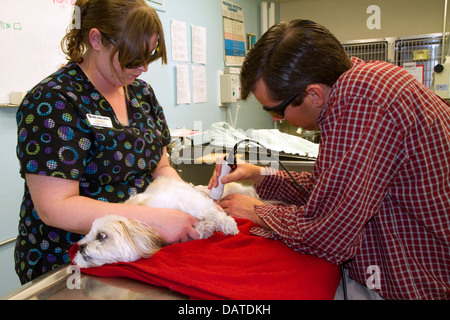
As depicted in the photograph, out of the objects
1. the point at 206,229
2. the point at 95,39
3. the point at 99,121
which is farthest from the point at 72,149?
the point at 206,229

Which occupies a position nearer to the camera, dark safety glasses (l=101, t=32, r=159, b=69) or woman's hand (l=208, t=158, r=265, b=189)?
dark safety glasses (l=101, t=32, r=159, b=69)

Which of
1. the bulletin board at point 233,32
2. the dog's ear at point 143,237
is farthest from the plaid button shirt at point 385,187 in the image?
the bulletin board at point 233,32

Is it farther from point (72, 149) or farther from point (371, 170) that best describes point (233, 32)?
point (371, 170)

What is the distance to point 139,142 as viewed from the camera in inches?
51.9

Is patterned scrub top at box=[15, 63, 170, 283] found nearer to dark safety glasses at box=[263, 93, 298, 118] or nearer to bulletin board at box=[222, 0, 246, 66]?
dark safety glasses at box=[263, 93, 298, 118]

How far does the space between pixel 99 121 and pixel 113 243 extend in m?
0.42

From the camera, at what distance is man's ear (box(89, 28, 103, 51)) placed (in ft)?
3.89

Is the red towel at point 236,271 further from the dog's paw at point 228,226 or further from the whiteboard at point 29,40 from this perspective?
the whiteboard at point 29,40

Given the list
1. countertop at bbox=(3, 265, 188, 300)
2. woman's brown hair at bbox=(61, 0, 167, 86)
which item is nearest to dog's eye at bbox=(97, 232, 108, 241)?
countertop at bbox=(3, 265, 188, 300)

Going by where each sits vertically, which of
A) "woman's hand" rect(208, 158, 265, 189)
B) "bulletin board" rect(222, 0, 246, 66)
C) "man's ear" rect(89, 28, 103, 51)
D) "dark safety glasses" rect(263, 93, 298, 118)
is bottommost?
"woman's hand" rect(208, 158, 265, 189)

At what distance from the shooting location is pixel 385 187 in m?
0.91

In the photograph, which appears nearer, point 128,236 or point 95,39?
point 128,236

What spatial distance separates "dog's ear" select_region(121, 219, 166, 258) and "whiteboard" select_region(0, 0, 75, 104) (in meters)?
1.26

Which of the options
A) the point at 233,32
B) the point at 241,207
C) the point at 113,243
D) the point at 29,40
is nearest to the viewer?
the point at 113,243
